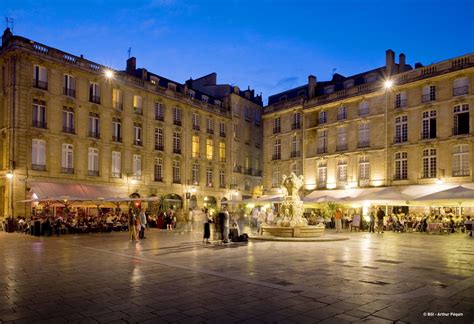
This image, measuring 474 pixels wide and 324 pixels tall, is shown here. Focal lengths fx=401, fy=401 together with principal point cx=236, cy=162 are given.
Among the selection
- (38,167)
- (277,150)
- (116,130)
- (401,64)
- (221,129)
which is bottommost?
(38,167)

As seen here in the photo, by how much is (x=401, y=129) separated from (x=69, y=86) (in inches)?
972

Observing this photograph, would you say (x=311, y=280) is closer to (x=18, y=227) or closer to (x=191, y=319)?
(x=191, y=319)

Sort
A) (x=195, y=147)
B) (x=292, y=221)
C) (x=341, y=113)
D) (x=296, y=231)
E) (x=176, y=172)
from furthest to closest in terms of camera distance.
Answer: (x=195, y=147)
(x=176, y=172)
(x=341, y=113)
(x=292, y=221)
(x=296, y=231)

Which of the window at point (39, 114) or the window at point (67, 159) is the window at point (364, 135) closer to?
the window at point (67, 159)

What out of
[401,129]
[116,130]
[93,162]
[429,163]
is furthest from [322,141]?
[93,162]

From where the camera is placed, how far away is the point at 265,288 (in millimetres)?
7180

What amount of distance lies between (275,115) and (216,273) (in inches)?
1262

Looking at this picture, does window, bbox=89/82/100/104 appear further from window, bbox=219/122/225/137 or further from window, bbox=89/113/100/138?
window, bbox=219/122/225/137

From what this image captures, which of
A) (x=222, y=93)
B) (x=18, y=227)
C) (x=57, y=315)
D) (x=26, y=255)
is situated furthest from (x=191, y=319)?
(x=222, y=93)

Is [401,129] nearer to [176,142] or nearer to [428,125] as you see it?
[428,125]

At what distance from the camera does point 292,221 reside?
62.1 ft

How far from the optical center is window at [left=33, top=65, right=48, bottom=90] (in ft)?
86.7

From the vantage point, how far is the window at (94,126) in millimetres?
29856

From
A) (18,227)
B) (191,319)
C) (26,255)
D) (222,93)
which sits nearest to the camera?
(191,319)
